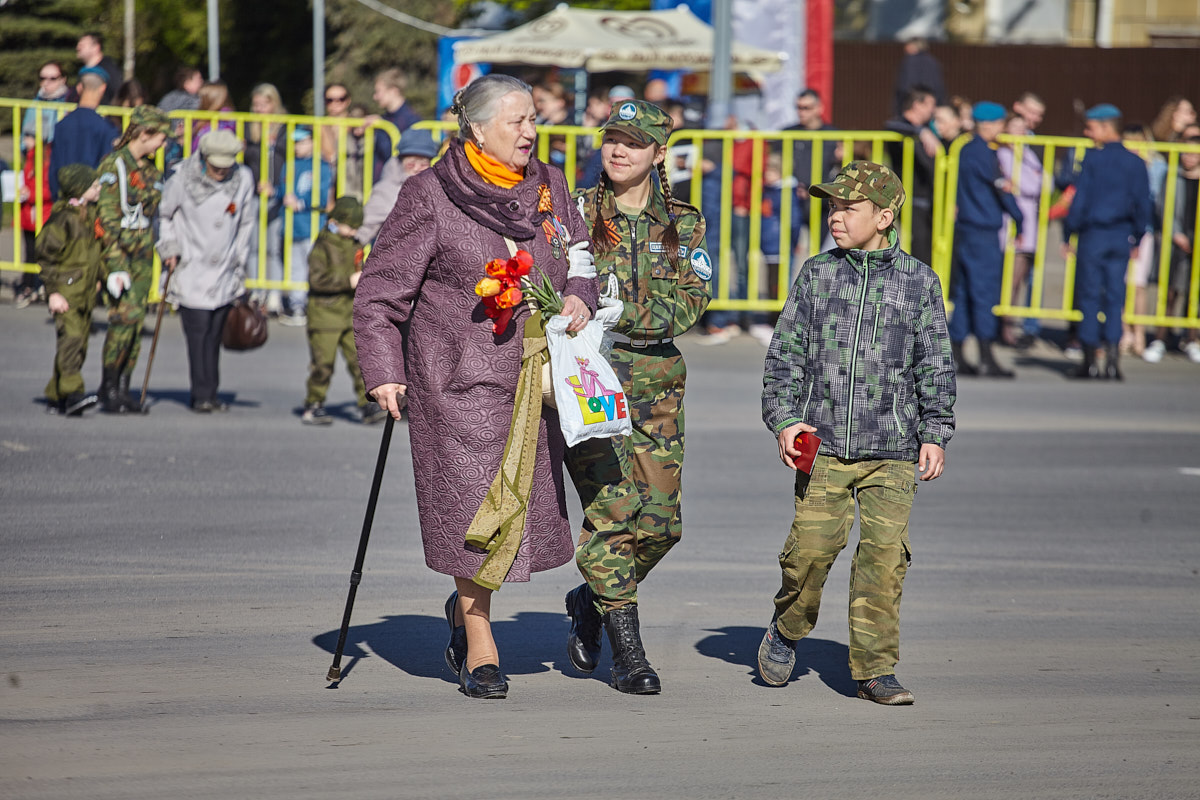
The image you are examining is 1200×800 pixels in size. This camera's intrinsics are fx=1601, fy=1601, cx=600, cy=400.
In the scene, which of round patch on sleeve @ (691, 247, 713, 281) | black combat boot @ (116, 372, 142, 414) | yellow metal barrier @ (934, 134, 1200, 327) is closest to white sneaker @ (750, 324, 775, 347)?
yellow metal barrier @ (934, 134, 1200, 327)

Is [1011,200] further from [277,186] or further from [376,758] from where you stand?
[376,758]

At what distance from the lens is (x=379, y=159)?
15.2 meters

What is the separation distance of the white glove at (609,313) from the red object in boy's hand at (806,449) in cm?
74

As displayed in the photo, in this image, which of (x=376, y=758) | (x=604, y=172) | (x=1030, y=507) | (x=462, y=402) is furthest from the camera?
(x=1030, y=507)

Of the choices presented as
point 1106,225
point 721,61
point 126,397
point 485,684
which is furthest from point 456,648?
point 721,61

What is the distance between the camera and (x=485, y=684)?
17.8 ft

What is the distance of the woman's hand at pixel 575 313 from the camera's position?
17.4 ft

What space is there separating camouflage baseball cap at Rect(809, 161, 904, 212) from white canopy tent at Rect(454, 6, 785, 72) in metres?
15.5

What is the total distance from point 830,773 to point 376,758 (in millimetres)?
1358

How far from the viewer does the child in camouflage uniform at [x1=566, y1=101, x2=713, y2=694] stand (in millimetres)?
5578

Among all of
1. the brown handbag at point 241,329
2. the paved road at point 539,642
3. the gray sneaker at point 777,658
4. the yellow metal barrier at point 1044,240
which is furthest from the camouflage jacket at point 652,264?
the yellow metal barrier at point 1044,240

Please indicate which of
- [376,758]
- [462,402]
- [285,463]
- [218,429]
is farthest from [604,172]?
[218,429]

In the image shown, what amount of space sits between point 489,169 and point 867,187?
129 centimetres

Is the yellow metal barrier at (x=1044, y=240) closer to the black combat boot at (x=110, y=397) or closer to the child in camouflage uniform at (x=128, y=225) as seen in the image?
the child in camouflage uniform at (x=128, y=225)
